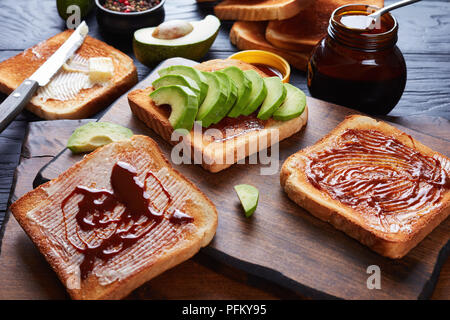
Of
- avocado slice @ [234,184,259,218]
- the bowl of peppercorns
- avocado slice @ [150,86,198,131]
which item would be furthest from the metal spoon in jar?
the bowl of peppercorns

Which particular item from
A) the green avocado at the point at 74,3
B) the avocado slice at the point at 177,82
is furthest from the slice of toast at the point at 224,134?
the green avocado at the point at 74,3

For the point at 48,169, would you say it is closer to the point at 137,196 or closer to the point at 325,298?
the point at 137,196

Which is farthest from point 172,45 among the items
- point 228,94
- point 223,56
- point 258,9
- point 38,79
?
point 228,94

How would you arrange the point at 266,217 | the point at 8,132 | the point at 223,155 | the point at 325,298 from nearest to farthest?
the point at 325,298 < the point at 266,217 < the point at 223,155 < the point at 8,132

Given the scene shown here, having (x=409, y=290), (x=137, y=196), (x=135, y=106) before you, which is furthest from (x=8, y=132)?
(x=409, y=290)

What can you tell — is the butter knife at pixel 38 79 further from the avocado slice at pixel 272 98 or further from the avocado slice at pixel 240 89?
the avocado slice at pixel 272 98
